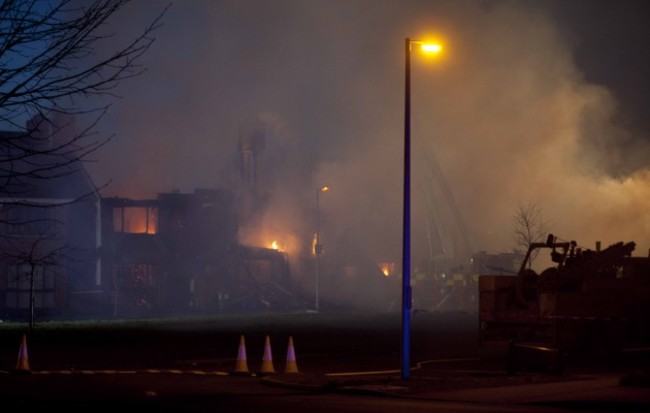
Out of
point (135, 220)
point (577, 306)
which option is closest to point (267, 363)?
point (577, 306)

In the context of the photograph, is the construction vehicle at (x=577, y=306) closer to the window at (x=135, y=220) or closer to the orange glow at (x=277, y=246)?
the window at (x=135, y=220)

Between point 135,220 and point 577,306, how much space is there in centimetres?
4863

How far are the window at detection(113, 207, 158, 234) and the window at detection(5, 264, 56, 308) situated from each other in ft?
40.4

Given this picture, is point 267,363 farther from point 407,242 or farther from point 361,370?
point 407,242

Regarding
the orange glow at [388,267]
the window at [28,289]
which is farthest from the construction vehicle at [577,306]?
the orange glow at [388,267]

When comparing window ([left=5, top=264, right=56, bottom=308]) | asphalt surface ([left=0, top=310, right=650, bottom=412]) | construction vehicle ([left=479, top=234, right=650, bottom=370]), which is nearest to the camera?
asphalt surface ([left=0, top=310, right=650, bottom=412])

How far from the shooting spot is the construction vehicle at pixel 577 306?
2731 centimetres

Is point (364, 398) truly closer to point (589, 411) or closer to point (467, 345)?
point (589, 411)

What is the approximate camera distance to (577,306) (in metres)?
27.3

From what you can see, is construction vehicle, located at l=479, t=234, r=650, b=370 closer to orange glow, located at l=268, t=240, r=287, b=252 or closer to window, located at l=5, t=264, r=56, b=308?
window, located at l=5, t=264, r=56, b=308

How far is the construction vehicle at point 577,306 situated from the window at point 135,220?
149ft

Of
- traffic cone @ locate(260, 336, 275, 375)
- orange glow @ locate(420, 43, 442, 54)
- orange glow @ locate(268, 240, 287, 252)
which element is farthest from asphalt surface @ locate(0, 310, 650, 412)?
orange glow @ locate(268, 240, 287, 252)

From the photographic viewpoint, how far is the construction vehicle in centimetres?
2731

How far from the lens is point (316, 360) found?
27.6 metres
